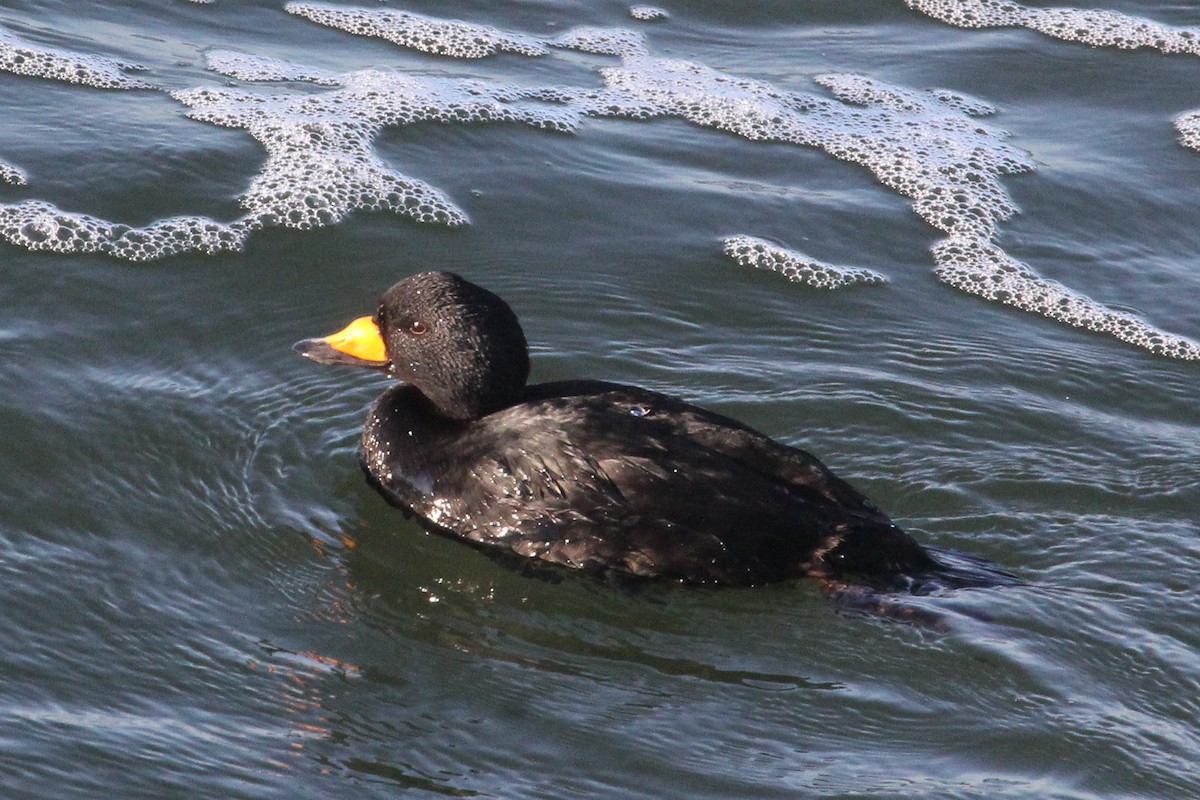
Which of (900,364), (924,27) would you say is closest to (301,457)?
(900,364)

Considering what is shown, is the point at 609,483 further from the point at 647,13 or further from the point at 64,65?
the point at 647,13

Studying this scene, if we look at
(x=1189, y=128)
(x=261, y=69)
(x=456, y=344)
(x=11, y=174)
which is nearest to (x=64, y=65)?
(x=261, y=69)

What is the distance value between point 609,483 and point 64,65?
490 centimetres

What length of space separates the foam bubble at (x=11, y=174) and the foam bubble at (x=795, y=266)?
3302 millimetres

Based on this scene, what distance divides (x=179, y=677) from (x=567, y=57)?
612 cm

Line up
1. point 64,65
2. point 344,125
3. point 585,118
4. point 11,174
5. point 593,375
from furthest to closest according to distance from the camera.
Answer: point 585,118 < point 64,65 < point 344,125 < point 11,174 < point 593,375

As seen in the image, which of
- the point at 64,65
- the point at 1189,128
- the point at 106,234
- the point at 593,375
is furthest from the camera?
the point at 1189,128

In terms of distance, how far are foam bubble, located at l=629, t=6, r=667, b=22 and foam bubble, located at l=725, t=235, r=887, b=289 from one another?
10.8 feet

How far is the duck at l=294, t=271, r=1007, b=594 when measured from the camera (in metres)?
5.58

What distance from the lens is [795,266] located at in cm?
788

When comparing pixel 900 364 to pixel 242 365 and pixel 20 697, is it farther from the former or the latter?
pixel 20 697

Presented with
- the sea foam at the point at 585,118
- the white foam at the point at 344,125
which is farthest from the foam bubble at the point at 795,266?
the white foam at the point at 344,125

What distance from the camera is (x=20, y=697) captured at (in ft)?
15.2

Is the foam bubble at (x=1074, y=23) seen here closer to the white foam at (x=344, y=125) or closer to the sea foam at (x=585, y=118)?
the sea foam at (x=585, y=118)
